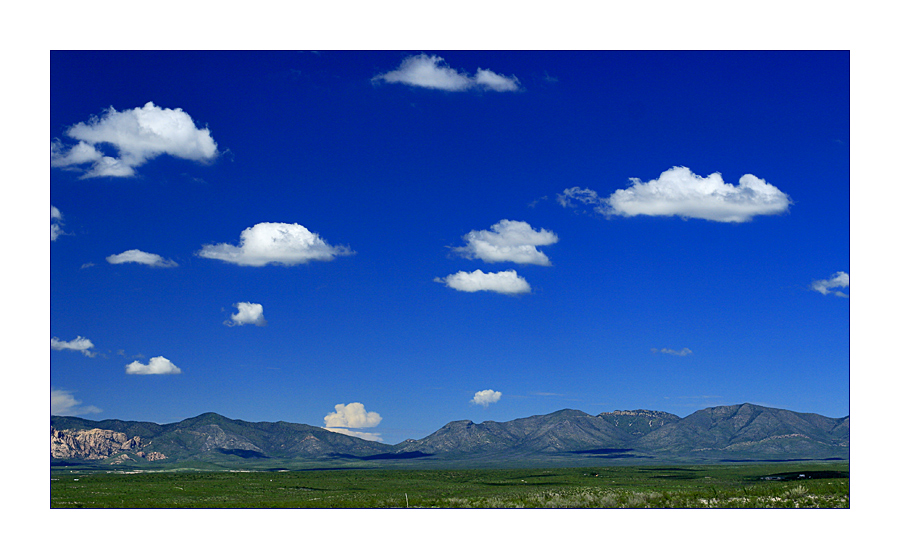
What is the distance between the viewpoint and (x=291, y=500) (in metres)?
105

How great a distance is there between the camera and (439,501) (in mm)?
94562

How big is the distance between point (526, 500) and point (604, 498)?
9.01 meters
